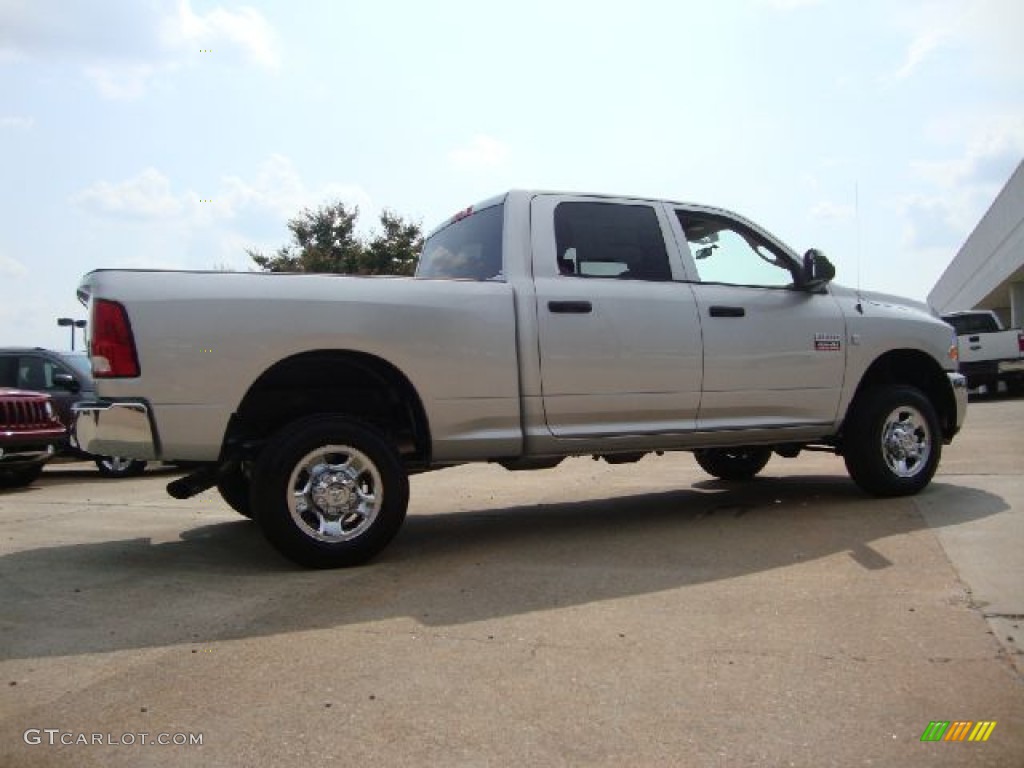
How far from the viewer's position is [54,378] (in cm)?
1141

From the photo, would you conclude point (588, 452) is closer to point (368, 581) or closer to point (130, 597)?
point (368, 581)

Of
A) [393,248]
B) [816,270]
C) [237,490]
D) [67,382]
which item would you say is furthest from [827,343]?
[393,248]

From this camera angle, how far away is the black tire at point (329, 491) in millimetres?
4520

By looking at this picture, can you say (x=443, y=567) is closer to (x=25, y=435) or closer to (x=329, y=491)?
(x=329, y=491)

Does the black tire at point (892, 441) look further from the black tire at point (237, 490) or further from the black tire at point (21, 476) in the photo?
the black tire at point (21, 476)

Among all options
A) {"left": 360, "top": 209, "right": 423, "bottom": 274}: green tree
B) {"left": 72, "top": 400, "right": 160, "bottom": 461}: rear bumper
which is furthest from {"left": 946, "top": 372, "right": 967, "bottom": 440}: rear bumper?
{"left": 360, "top": 209, "right": 423, "bottom": 274}: green tree

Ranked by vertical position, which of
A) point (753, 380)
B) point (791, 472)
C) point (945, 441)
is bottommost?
point (791, 472)

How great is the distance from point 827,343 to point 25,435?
8.68 meters

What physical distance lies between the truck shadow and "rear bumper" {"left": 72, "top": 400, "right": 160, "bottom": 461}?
708mm

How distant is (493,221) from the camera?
5.62 meters

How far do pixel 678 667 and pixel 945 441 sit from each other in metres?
4.62

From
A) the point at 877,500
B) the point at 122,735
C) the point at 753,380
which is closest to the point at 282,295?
the point at 122,735

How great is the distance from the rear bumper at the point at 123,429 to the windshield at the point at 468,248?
199 centimetres

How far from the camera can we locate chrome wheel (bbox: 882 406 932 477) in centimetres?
632
